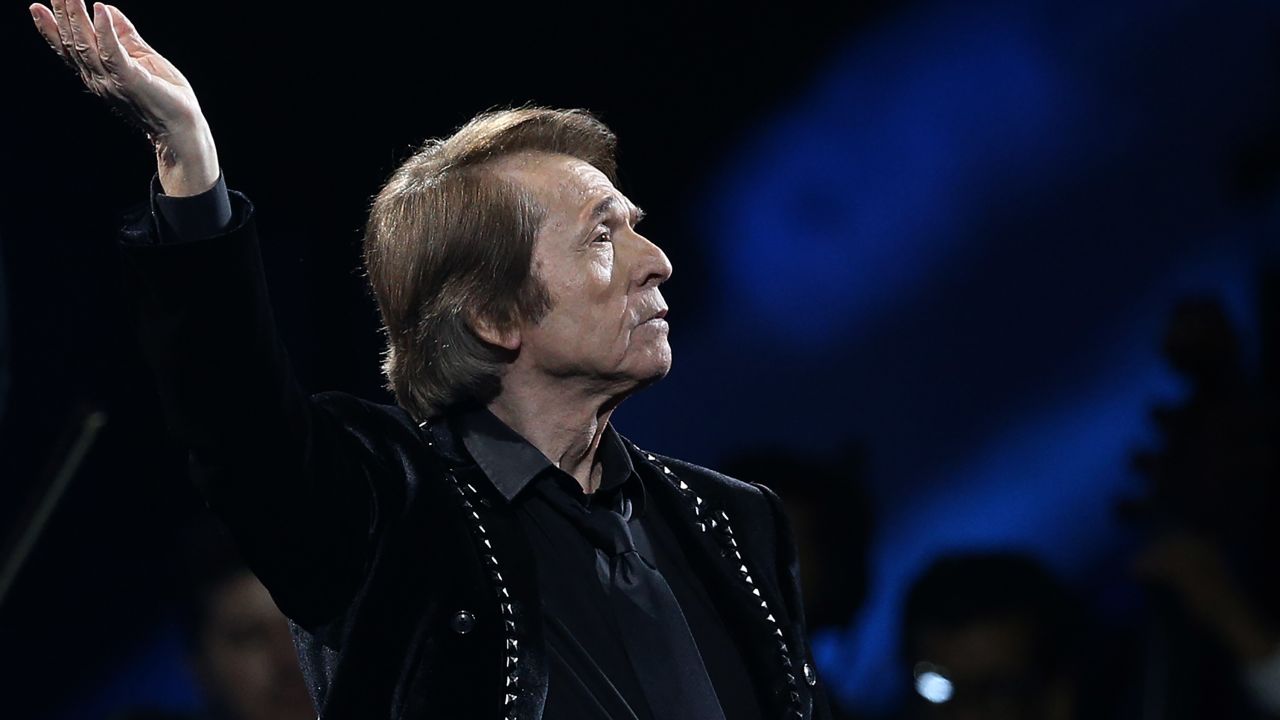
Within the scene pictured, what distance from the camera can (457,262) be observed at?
169 cm

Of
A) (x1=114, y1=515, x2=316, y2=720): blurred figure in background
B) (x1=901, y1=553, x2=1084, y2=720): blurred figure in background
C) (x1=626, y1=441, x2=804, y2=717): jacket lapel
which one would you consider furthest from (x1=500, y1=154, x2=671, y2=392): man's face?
(x1=901, y1=553, x2=1084, y2=720): blurred figure in background

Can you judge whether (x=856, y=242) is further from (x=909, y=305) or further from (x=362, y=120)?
(x=362, y=120)

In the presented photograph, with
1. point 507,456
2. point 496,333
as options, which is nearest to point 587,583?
point 507,456

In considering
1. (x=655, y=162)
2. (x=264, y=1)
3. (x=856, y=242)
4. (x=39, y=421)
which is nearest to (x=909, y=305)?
(x=856, y=242)

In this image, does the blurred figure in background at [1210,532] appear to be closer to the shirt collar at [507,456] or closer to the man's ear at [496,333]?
the shirt collar at [507,456]

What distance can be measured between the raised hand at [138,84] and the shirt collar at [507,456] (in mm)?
419

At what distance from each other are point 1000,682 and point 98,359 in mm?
1555

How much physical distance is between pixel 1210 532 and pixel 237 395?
178 cm

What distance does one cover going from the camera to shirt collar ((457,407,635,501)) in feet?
5.13

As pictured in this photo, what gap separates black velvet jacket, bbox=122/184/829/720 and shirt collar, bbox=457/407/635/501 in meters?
0.02

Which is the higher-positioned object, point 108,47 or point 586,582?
point 108,47

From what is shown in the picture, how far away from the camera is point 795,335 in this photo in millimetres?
3072

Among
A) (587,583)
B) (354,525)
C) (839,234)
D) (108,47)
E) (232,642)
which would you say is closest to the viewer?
(108,47)

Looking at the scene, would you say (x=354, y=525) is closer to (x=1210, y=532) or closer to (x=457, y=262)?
(x=457, y=262)
